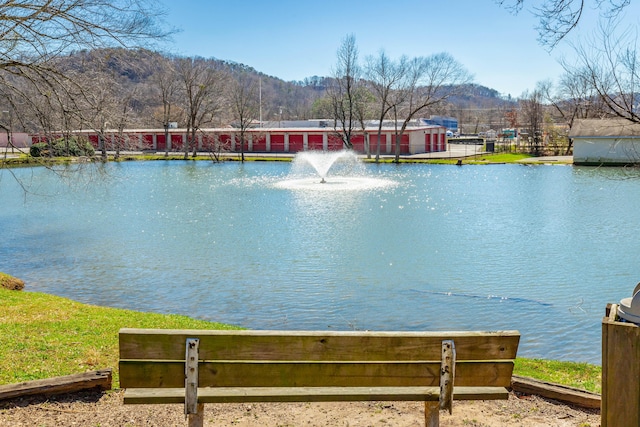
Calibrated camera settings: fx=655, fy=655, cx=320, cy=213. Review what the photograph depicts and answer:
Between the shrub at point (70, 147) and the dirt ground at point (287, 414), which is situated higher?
the shrub at point (70, 147)

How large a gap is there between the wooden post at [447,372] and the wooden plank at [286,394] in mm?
44

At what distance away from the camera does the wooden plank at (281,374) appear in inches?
133

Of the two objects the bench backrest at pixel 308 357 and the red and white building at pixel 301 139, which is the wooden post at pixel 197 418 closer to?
the bench backrest at pixel 308 357

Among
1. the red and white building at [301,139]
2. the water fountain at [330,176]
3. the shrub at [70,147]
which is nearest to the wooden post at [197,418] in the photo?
the shrub at [70,147]

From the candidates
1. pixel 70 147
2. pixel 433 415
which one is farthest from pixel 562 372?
pixel 70 147

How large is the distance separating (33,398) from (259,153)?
5795 centimetres

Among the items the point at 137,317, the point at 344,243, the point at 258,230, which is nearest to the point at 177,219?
the point at 258,230

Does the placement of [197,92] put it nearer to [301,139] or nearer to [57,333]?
[301,139]

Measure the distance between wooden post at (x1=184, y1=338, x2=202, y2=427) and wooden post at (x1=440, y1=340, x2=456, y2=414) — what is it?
127 centimetres

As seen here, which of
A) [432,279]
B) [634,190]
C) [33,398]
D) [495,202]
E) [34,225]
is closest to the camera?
[33,398]

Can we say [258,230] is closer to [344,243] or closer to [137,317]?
[344,243]

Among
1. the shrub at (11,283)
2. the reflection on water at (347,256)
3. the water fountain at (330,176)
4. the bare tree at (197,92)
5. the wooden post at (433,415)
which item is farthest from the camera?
the bare tree at (197,92)

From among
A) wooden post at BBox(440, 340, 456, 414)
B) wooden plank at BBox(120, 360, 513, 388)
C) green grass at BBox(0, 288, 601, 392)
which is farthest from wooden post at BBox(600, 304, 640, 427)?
green grass at BBox(0, 288, 601, 392)

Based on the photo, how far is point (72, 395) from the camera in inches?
191
